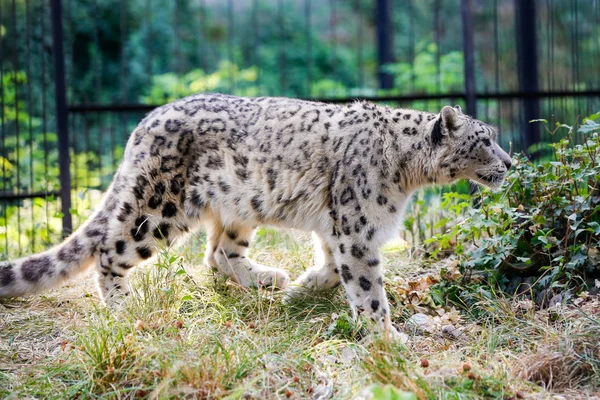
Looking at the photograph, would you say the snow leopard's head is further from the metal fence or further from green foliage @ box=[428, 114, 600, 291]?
the metal fence

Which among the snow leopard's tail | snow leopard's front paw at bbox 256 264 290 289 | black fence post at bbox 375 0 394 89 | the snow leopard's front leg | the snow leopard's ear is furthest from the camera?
black fence post at bbox 375 0 394 89

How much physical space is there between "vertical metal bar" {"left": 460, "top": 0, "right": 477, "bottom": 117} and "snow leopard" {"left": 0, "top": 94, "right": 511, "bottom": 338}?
116 inches

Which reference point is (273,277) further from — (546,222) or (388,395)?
(388,395)

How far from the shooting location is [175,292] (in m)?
5.34

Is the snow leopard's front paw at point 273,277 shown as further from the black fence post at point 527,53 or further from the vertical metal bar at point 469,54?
the black fence post at point 527,53

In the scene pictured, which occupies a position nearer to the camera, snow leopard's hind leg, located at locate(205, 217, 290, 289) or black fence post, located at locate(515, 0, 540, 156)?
snow leopard's hind leg, located at locate(205, 217, 290, 289)

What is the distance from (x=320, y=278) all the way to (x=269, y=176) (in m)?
0.92

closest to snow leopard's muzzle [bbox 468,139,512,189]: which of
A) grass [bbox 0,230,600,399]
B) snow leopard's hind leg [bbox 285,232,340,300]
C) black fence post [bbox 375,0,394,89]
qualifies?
grass [bbox 0,230,600,399]

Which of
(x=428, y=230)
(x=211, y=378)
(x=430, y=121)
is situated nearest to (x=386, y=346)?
(x=211, y=378)

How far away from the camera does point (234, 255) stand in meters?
6.68

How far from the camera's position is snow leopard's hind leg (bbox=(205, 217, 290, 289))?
649 centimetres

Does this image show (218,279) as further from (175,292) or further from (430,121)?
(430,121)

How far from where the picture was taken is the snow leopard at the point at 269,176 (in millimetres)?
5617

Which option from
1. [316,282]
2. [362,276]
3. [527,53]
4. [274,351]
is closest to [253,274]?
[316,282]
